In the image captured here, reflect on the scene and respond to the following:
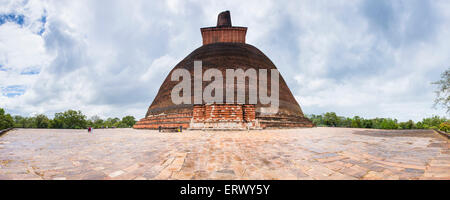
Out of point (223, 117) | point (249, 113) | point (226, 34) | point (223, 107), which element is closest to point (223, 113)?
point (223, 117)

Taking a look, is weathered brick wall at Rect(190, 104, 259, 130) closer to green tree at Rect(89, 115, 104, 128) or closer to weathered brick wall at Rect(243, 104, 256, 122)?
weathered brick wall at Rect(243, 104, 256, 122)

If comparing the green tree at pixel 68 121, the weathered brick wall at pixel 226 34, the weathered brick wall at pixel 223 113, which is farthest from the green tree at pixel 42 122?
the weathered brick wall at pixel 223 113

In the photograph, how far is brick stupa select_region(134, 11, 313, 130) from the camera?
1074cm

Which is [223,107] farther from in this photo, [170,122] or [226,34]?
[226,34]

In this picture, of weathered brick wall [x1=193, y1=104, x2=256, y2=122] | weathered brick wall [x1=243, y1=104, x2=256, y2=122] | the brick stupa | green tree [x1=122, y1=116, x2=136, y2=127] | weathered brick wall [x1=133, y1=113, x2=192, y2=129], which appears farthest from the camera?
green tree [x1=122, y1=116, x2=136, y2=127]

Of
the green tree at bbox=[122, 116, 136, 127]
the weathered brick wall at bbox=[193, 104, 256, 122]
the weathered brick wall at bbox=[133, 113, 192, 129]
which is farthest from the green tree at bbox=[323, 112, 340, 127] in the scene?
the green tree at bbox=[122, 116, 136, 127]

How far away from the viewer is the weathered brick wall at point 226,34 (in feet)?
80.0

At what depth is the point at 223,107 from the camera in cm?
1084

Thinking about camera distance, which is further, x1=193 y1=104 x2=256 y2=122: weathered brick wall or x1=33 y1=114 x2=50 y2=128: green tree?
x1=33 y1=114 x2=50 y2=128: green tree

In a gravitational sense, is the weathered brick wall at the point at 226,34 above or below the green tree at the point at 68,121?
above

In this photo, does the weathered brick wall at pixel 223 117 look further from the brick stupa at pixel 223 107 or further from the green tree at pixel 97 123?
the green tree at pixel 97 123

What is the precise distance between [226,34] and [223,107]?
1702cm
